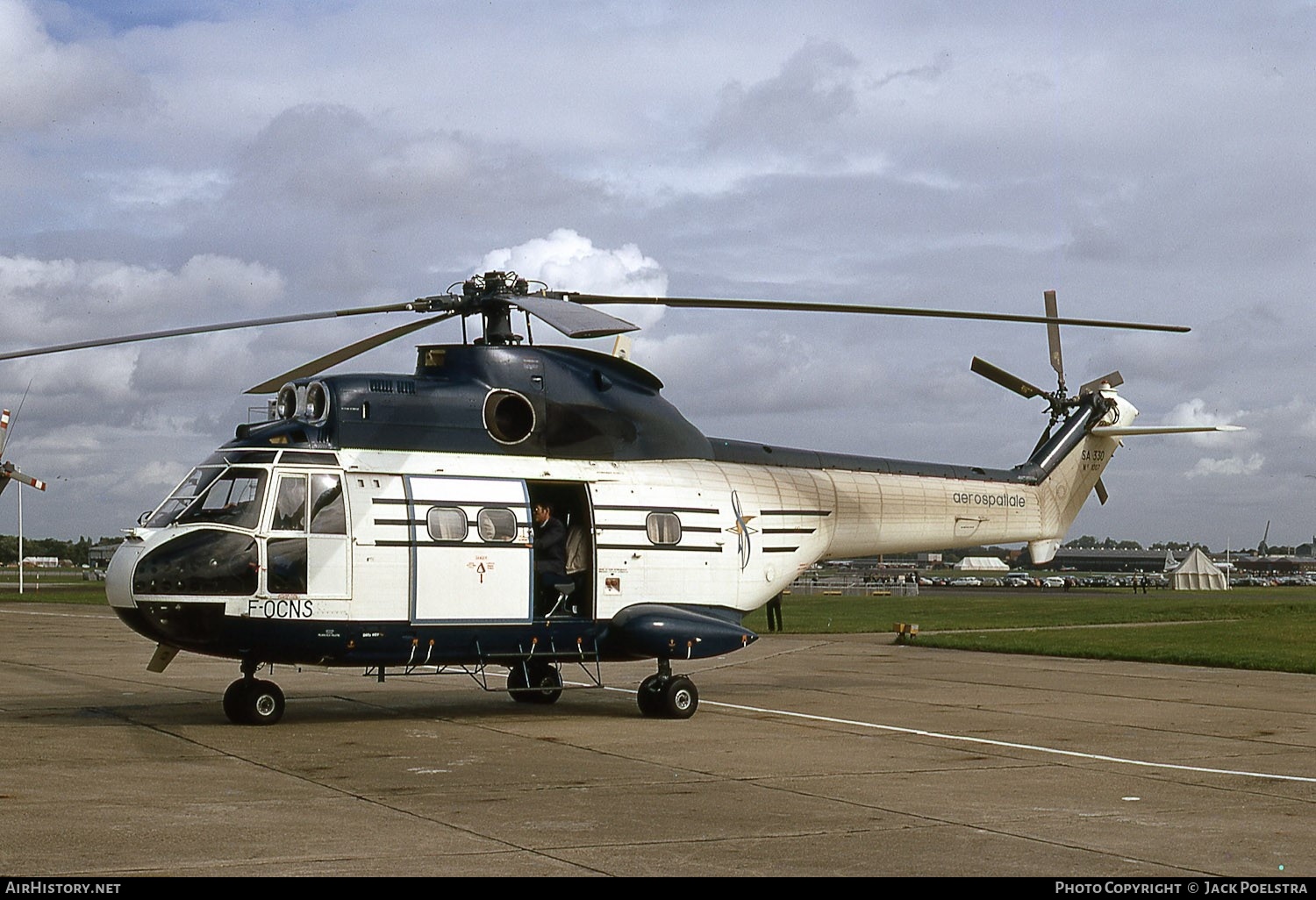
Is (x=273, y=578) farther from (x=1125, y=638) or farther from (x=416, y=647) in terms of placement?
(x=1125, y=638)

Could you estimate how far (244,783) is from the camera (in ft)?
37.1

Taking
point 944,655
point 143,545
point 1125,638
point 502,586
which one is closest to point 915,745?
point 502,586

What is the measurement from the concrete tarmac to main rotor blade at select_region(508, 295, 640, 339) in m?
4.33

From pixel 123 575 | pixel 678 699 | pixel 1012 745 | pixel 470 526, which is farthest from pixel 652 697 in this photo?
pixel 123 575

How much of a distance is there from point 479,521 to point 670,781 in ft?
16.3

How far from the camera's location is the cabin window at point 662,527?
55.9 feet

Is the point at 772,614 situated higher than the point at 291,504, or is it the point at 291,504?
the point at 291,504

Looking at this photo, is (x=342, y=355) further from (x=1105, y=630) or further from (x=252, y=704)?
(x=1105, y=630)

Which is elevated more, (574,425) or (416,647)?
(574,425)

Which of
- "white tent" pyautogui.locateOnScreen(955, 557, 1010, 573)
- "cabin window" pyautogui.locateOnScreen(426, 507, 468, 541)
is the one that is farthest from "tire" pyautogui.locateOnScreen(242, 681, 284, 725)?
"white tent" pyautogui.locateOnScreen(955, 557, 1010, 573)

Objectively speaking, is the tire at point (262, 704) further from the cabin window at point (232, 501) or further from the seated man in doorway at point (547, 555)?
the seated man in doorway at point (547, 555)

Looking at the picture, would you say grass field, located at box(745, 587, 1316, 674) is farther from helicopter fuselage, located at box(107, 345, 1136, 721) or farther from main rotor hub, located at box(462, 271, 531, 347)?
main rotor hub, located at box(462, 271, 531, 347)

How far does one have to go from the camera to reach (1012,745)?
1442 centimetres
